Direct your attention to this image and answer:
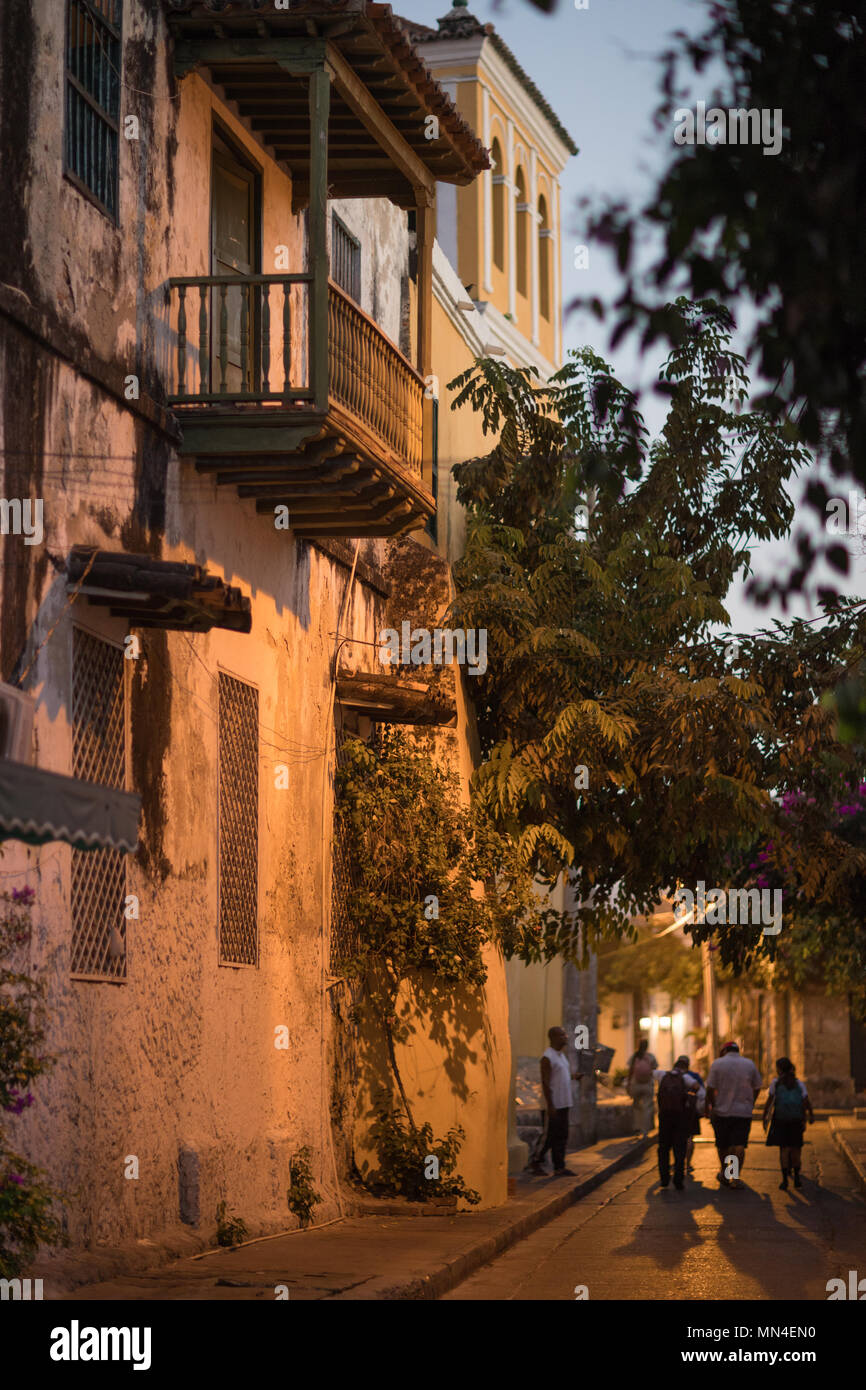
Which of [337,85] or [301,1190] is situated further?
[301,1190]

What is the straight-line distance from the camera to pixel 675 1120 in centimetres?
2234

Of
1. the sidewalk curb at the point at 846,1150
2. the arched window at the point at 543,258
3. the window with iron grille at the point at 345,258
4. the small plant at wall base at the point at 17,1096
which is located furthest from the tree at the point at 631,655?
the arched window at the point at 543,258

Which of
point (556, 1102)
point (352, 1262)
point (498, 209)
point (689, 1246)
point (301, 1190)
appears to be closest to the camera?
point (352, 1262)

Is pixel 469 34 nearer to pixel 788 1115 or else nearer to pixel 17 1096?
pixel 788 1115

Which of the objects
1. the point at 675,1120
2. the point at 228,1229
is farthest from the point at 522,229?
the point at 228,1229

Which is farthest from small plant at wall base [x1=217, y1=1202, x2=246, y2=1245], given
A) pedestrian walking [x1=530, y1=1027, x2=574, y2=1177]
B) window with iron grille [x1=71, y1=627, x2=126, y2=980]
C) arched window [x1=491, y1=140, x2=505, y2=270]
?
arched window [x1=491, y1=140, x2=505, y2=270]

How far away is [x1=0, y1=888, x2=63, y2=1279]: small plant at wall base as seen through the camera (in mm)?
8312

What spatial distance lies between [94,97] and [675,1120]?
14611 millimetres

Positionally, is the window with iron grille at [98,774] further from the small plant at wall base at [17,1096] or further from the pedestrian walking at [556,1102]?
the pedestrian walking at [556,1102]

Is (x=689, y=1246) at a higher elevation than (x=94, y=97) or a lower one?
lower

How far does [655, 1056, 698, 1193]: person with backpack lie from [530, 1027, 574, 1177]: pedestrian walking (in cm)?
110

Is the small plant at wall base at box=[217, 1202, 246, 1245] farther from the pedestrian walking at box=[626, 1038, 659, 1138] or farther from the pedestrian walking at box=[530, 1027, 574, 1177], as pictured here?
the pedestrian walking at box=[626, 1038, 659, 1138]

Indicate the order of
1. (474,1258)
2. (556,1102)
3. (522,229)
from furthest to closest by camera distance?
1. (522,229)
2. (556,1102)
3. (474,1258)

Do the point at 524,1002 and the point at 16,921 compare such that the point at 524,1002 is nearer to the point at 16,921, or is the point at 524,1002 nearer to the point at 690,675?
the point at 690,675
